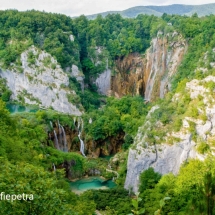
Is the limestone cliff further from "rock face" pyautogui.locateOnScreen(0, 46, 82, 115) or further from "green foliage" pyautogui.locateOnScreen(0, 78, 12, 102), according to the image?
"green foliage" pyautogui.locateOnScreen(0, 78, 12, 102)

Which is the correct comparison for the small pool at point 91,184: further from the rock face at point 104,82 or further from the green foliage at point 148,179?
the rock face at point 104,82

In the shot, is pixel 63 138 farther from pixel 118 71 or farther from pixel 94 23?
pixel 94 23

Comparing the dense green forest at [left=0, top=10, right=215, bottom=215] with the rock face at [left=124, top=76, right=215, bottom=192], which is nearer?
the dense green forest at [left=0, top=10, right=215, bottom=215]

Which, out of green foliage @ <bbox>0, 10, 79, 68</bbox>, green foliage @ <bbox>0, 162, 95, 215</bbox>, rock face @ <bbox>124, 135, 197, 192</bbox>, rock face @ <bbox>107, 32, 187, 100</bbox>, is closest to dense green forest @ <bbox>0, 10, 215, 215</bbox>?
green foliage @ <bbox>0, 162, 95, 215</bbox>

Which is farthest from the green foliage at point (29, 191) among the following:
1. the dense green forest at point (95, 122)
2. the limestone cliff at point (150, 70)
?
the limestone cliff at point (150, 70)

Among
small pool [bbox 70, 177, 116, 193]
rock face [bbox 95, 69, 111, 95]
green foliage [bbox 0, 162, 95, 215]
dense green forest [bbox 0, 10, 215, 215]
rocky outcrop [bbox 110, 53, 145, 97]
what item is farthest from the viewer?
rock face [bbox 95, 69, 111, 95]

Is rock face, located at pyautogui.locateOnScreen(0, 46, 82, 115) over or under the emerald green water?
over
